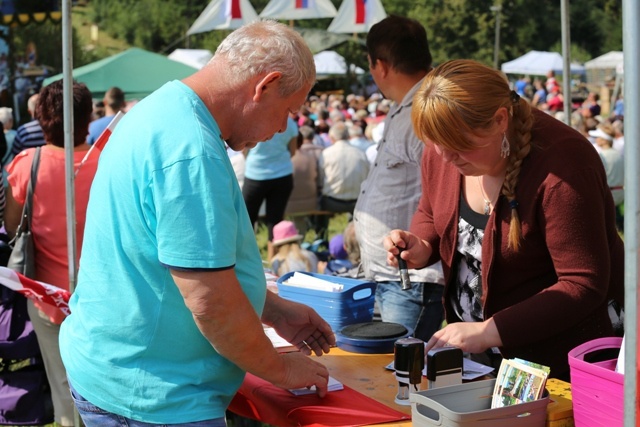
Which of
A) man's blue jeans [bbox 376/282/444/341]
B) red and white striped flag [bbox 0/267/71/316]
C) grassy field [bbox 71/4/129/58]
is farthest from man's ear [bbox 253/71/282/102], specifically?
grassy field [bbox 71/4/129/58]

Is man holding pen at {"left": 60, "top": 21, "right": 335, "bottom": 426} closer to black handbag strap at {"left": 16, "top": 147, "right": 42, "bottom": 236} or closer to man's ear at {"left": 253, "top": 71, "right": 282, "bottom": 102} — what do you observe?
man's ear at {"left": 253, "top": 71, "right": 282, "bottom": 102}

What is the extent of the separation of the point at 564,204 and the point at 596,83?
37766mm

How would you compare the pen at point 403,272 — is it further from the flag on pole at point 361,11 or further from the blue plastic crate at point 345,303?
the flag on pole at point 361,11

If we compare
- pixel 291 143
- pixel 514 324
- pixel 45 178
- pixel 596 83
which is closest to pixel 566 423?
pixel 514 324

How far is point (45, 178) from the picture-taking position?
3.65 m

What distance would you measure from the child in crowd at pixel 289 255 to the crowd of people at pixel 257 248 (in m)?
2.19

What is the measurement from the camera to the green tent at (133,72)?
1280cm

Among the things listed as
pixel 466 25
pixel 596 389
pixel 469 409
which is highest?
pixel 596 389

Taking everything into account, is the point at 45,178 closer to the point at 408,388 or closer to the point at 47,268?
the point at 47,268

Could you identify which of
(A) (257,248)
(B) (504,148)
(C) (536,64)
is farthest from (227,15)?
(C) (536,64)

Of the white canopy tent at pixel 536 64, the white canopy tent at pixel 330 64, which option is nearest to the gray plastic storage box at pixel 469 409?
the white canopy tent at pixel 330 64

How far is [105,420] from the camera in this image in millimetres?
1835

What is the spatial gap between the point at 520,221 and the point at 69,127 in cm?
189

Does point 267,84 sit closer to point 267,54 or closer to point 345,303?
point 267,54
